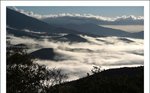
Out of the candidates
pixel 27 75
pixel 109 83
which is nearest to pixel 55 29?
pixel 109 83

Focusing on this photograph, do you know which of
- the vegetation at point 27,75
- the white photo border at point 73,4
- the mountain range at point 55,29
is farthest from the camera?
the vegetation at point 27,75

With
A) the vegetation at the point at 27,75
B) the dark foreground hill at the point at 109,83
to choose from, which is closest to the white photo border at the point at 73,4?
the dark foreground hill at the point at 109,83

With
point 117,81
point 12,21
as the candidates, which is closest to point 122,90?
point 117,81

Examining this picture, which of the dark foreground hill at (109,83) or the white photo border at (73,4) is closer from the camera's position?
the white photo border at (73,4)

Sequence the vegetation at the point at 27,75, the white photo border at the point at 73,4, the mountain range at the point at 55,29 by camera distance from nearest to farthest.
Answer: the white photo border at the point at 73,4
the mountain range at the point at 55,29
the vegetation at the point at 27,75

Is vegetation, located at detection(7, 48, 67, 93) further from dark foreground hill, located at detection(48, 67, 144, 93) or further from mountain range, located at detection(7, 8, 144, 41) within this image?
mountain range, located at detection(7, 8, 144, 41)

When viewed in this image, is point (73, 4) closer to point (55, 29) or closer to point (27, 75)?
point (55, 29)

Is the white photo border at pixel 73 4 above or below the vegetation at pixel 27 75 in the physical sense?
above

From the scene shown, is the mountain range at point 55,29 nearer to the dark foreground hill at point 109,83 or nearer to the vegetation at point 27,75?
the vegetation at point 27,75
